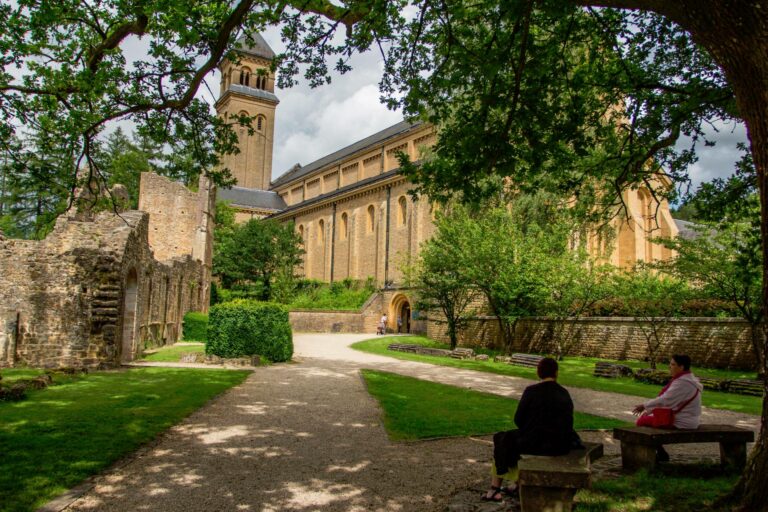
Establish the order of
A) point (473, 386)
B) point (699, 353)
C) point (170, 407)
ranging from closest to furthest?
point (170, 407)
point (473, 386)
point (699, 353)

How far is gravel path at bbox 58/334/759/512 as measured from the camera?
4355mm

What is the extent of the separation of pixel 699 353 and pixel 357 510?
18.0m

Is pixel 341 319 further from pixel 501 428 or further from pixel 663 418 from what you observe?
pixel 663 418

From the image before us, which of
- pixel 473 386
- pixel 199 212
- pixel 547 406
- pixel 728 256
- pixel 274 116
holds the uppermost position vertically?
pixel 274 116

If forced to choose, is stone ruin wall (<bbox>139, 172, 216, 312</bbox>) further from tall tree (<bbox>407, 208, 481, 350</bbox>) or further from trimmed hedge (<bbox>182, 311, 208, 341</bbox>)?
tall tree (<bbox>407, 208, 481, 350</bbox>)

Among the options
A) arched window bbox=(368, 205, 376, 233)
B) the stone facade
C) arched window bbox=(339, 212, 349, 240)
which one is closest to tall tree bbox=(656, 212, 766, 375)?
the stone facade

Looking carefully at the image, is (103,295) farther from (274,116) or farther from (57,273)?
(274,116)

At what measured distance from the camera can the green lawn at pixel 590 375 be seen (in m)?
11.1

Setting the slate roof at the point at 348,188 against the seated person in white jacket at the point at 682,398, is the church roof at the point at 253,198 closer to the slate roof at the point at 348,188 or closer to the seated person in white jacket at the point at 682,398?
the slate roof at the point at 348,188

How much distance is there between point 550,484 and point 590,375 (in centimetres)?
1368

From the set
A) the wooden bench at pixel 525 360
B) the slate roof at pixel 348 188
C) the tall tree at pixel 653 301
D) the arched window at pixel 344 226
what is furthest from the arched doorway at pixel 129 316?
the arched window at pixel 344 226

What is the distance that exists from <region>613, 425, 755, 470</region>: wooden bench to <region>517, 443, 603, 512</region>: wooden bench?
138 cm

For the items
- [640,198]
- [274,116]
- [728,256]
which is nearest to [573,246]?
[728,256]

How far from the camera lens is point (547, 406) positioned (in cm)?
429
